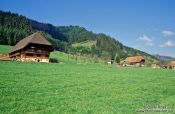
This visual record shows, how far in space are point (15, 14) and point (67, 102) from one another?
18269 centimetres

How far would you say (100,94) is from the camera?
53.8 feet

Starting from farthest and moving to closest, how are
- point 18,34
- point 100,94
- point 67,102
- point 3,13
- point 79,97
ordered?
1. point 3,13
2. point 18,34
3. point 100,94
4. point 79,97
5. point 67,102

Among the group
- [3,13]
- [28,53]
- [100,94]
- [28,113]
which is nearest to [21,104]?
[28,113]

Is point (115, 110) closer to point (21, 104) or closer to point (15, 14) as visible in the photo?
point (21, 104)

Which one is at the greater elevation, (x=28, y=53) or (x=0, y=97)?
→ (x=28, y=53)

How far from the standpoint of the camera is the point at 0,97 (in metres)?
A: 13.4

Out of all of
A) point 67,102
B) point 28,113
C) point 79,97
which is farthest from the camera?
point 79,97

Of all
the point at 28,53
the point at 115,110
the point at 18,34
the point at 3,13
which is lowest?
the point at 115,110

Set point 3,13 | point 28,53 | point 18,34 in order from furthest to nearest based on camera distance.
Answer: point 3,13 < point 18,34 < point 28,53

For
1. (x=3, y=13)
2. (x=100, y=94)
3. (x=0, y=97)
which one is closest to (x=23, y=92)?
(x=0, y=97)

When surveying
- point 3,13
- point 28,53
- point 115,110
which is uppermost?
point 3,13

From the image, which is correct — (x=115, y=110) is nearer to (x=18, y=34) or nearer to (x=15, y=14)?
(x=18, y=34)

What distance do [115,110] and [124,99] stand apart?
10.8ft

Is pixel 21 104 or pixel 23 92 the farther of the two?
pixel 23 92
